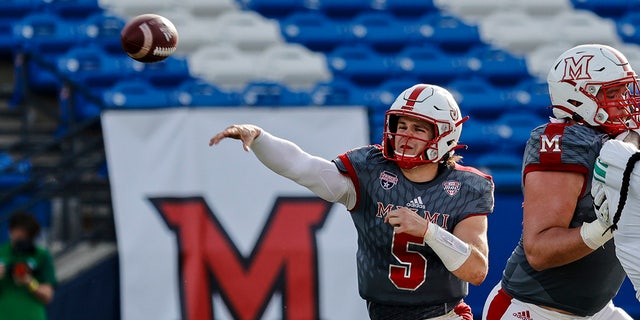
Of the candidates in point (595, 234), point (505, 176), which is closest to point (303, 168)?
point (595, 234)

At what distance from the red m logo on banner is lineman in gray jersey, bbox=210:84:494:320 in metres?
2.54

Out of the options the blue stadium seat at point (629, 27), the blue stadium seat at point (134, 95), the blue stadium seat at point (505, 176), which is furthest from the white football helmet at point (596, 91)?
the blue stadium seat at point (629, 27)

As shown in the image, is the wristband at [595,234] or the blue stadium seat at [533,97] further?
the blue stadium seat at [533,97]

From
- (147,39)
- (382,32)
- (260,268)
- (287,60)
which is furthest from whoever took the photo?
(382,32)

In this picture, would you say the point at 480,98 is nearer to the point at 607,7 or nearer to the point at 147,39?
the point at 607,7

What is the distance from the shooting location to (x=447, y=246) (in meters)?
3.38

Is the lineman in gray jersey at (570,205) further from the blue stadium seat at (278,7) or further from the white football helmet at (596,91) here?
the blue stadium seat at (278,7)

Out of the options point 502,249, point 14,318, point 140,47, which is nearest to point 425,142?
point 140,47

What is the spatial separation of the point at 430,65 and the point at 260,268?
2.30 meters

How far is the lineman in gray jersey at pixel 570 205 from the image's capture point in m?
3.35

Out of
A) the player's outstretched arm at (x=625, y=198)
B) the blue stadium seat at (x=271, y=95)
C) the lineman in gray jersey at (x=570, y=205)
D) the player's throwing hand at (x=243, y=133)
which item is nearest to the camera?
the player's outstretched arm at (x=625, y=198)

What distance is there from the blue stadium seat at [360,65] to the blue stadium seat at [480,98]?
0.50 metres

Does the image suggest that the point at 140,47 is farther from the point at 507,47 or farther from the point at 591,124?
the point at 507,47

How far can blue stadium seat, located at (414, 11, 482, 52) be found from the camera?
7.93 m
